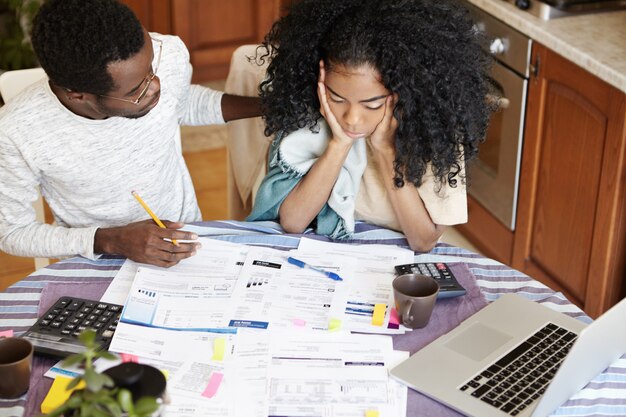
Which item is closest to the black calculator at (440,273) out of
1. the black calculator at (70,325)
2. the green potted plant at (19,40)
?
the black calculator at (70,325)

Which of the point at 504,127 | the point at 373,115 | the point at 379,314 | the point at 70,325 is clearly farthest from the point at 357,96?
the point at 504,127

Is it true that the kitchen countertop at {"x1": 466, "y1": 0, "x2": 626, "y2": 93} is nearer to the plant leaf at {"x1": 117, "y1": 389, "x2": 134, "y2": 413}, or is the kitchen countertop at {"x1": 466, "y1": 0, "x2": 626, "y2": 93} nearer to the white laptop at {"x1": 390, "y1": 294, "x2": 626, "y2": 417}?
the white laptop at {"x1": 390, "y1": 294, "x2": 626, "y2": 417}

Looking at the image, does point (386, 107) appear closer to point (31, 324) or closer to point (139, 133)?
point (139, 133)

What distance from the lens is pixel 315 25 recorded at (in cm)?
170

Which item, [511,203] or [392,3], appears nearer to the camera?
[392,3]

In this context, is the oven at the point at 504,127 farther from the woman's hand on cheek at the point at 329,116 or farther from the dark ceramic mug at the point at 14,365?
the dark ceramic mug at the point at 14,365

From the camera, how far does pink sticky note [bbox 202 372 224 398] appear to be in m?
1.34

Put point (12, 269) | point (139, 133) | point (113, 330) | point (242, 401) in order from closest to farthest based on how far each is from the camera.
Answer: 1. point (242, 401)
2. point (113, 330)
3. point (139, 133)
4. point (12, 269)

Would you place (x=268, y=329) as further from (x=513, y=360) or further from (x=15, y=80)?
A: (x=15, y=80)

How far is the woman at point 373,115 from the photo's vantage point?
1632mm

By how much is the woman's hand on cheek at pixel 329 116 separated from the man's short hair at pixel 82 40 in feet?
1.15

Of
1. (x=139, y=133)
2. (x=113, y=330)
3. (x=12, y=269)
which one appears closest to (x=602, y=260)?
(x=139, y=133)

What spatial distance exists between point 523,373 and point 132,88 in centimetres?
86

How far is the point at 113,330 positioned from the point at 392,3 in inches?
30.1
